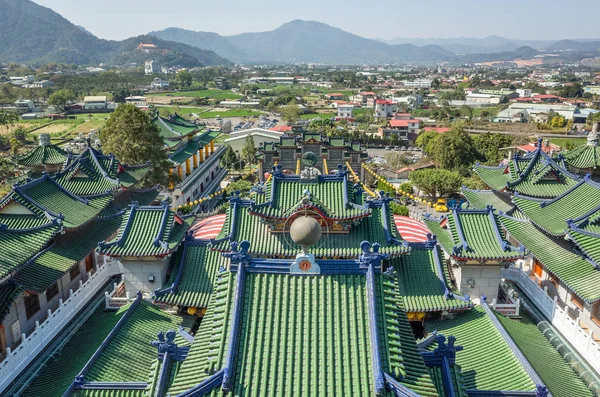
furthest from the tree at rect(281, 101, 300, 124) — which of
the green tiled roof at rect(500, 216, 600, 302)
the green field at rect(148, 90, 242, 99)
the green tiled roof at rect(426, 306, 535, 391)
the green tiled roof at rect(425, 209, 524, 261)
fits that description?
the green tiled roof at rect(426, 306, 535, 391)

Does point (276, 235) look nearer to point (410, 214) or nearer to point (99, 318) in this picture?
point (99, 318)

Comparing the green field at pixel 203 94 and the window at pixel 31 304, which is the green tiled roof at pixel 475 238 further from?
the green field at pixel 203 94

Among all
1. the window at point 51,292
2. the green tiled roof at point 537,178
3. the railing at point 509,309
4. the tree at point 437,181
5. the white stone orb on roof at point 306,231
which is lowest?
the tree at point 437,181

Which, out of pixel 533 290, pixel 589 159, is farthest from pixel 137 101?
pixel 533 290

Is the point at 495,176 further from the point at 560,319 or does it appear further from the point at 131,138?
the point at 131,138

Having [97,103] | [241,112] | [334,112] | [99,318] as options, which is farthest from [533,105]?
[99,318]

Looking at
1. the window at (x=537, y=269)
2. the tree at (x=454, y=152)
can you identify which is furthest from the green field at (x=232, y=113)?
the window at (x=537, y=269)
